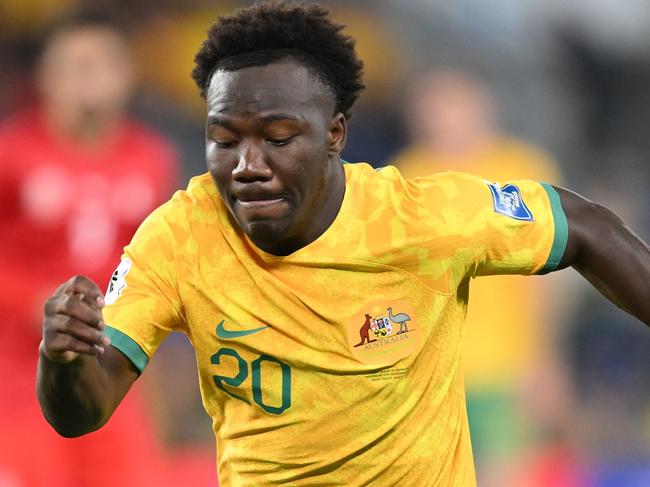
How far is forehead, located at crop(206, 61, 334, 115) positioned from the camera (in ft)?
10.4

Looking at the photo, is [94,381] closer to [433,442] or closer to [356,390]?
[356,390]

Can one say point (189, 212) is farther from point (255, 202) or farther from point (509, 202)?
point (509, 202)

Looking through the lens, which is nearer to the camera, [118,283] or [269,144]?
[269,144]

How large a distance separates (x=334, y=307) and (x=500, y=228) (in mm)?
461

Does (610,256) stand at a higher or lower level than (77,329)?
higher

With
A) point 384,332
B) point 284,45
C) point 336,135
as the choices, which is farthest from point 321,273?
point 284,45

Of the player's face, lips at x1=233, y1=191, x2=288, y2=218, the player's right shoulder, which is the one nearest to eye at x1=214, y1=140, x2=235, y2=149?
the player's face

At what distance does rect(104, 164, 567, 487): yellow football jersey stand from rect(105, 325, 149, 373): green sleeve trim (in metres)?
0.04

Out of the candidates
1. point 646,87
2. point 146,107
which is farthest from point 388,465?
point 646,87

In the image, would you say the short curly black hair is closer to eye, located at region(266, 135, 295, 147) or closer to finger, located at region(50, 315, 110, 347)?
eye, located at region(266, 135, 295, 147)

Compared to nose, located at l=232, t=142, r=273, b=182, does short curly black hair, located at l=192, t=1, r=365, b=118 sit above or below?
above

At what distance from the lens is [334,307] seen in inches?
132

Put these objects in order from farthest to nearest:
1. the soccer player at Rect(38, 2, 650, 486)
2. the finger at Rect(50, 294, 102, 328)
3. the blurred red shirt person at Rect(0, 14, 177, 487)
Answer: the blurred red shirt person at Rect(0, 14, 177, 487) → the soccer player at Rect(38, 2, 650, 486) → the finger at Rect(50, 294, 102, 328)

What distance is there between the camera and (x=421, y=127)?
683 cm
